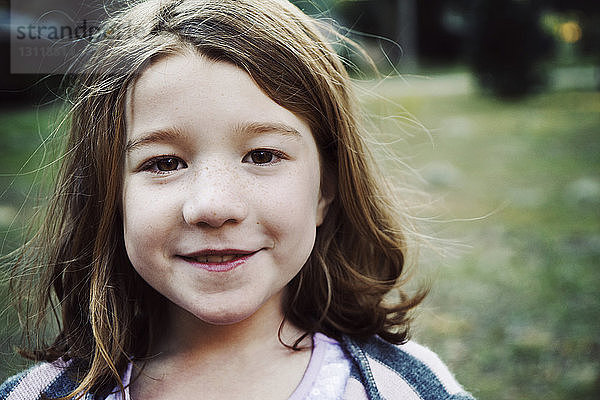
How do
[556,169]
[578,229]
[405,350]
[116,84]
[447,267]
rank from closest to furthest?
1. [116,84]
2. [405,350]
3. [447,267]
4. [578,229]
5. [556,169]

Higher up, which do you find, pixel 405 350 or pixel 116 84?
pixel 116 84

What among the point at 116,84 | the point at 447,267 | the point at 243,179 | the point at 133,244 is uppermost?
the point at 116,84

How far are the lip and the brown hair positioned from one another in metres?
0.26

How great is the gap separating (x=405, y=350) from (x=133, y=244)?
0.74 meters

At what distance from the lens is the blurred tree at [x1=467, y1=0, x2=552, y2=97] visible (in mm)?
8078

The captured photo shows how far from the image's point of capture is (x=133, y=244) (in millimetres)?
1447

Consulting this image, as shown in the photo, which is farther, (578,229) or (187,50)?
(578,229)

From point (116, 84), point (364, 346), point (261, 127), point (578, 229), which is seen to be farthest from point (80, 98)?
point (578, 229)

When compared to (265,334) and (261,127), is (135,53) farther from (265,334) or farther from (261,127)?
(265,334)

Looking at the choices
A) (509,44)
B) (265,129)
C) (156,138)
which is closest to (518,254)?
(265,129)

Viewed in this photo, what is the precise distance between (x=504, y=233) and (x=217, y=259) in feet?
10.5

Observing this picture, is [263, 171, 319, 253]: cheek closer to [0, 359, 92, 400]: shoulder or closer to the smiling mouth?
the smiling mouth

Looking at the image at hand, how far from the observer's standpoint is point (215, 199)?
4.45ft

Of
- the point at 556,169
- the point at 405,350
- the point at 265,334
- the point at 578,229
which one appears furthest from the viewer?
the point at 556,169
